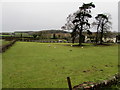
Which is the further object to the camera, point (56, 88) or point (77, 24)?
point (77, 24)

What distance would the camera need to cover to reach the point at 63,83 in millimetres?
6836

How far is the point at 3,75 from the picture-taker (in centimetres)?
803

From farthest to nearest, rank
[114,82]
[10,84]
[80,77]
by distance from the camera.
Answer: [80,77] < [10,84] < [114,82]

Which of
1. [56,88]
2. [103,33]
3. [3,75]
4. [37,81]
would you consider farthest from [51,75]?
[103,33]

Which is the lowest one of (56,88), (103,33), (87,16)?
(56,88)

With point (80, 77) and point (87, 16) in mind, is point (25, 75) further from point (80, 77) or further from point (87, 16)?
point (87, 16)

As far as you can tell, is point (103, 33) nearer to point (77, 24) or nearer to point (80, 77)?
point (77, 24)

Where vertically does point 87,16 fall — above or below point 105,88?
above

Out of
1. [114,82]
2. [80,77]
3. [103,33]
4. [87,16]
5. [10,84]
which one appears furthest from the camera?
[103,33]

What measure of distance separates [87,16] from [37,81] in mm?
28503

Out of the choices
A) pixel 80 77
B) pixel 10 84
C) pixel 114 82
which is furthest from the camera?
pixel 80 77

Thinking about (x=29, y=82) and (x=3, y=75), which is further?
(x=3, y=75)

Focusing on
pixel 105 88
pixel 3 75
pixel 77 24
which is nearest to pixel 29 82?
pixel 3 75

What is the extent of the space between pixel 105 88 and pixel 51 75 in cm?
342
